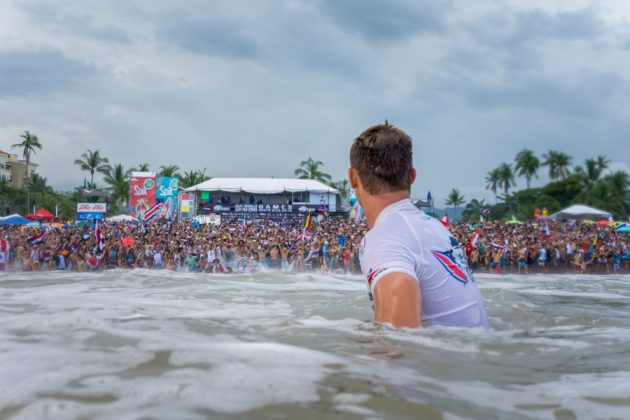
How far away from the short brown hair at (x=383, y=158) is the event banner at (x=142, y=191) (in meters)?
48.1

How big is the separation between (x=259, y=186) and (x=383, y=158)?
5240cm

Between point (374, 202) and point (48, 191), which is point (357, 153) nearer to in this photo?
point (374, 202)

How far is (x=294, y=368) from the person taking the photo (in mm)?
2139

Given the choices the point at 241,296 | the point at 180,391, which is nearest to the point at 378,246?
the point at 180,391

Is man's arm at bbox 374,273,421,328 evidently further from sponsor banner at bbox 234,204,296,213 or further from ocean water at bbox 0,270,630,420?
sponsor banner at bbox 234,204,296,213

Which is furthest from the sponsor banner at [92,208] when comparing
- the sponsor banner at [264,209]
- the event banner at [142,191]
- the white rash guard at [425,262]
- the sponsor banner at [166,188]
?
the white rash guard at [425,262]

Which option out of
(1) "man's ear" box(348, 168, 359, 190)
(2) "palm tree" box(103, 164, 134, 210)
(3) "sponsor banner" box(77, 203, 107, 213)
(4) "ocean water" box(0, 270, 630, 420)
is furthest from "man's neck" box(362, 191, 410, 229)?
(2) "palm tree" box(103, 164, 134, 210)

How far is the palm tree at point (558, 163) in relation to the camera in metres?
79.8

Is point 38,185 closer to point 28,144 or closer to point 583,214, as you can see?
point 28,144

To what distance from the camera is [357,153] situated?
8.98ft

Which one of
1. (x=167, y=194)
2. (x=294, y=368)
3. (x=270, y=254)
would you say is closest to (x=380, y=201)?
(x=294, y=368)

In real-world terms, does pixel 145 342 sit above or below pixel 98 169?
below

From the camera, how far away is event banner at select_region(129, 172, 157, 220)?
4872 cm

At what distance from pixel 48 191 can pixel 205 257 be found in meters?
66.7
